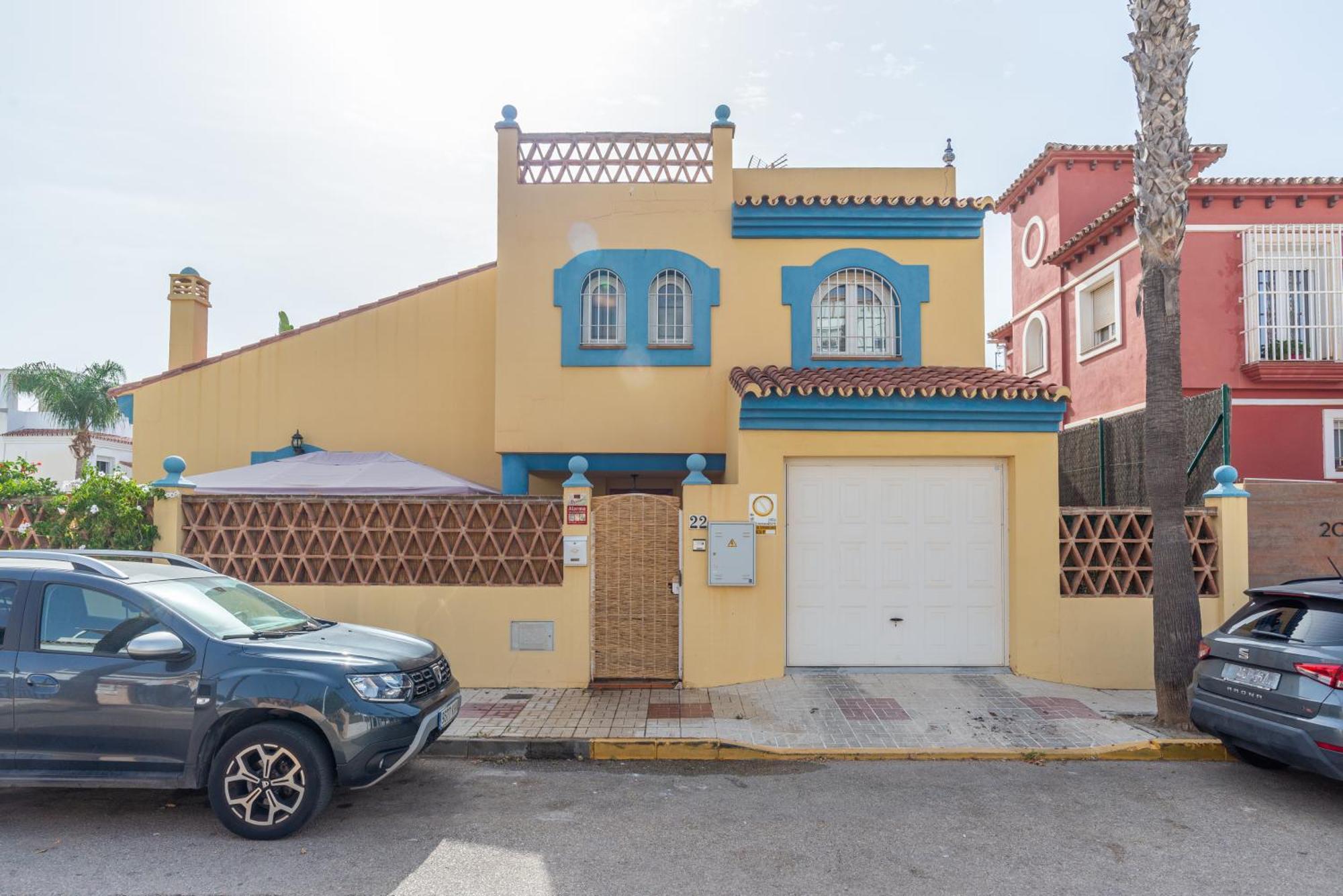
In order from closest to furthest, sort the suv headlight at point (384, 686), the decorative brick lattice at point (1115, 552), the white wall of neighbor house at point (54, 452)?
the suv headlight at point (384, 686), the decorative brick lattice at point (1115, 552), the white wall of neighbor house at point (54, 452)

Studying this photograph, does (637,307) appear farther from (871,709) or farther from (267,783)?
(267,783)

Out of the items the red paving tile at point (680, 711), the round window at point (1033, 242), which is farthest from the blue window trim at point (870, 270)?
the round window at point (1033, 242)

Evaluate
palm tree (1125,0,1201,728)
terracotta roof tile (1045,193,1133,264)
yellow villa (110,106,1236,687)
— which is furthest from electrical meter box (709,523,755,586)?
terracotta roof tile (1045,193,1133,264)

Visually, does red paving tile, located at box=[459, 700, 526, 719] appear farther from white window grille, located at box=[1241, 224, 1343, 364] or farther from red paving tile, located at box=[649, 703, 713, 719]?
white window grille, located at box=[1241, 224, 1343, 364]

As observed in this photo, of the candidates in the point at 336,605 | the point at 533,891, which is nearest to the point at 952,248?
the point at 336,605

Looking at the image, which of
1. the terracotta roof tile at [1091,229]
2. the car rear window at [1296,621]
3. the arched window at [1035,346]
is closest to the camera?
the car rear window at [1296,621]

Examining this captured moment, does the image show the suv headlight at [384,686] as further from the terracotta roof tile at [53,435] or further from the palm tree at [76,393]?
the terracotta roof tile at [53,435]

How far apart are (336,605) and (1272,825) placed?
27.4ft

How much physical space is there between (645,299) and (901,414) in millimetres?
4131

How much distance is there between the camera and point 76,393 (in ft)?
83.5

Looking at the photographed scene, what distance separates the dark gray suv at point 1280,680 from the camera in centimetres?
527

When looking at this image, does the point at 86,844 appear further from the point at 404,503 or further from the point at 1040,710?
the point at 1040,710

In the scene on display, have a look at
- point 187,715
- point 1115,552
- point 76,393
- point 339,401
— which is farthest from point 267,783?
point 76,393

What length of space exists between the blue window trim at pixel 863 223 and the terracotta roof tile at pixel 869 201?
0.13 ft
